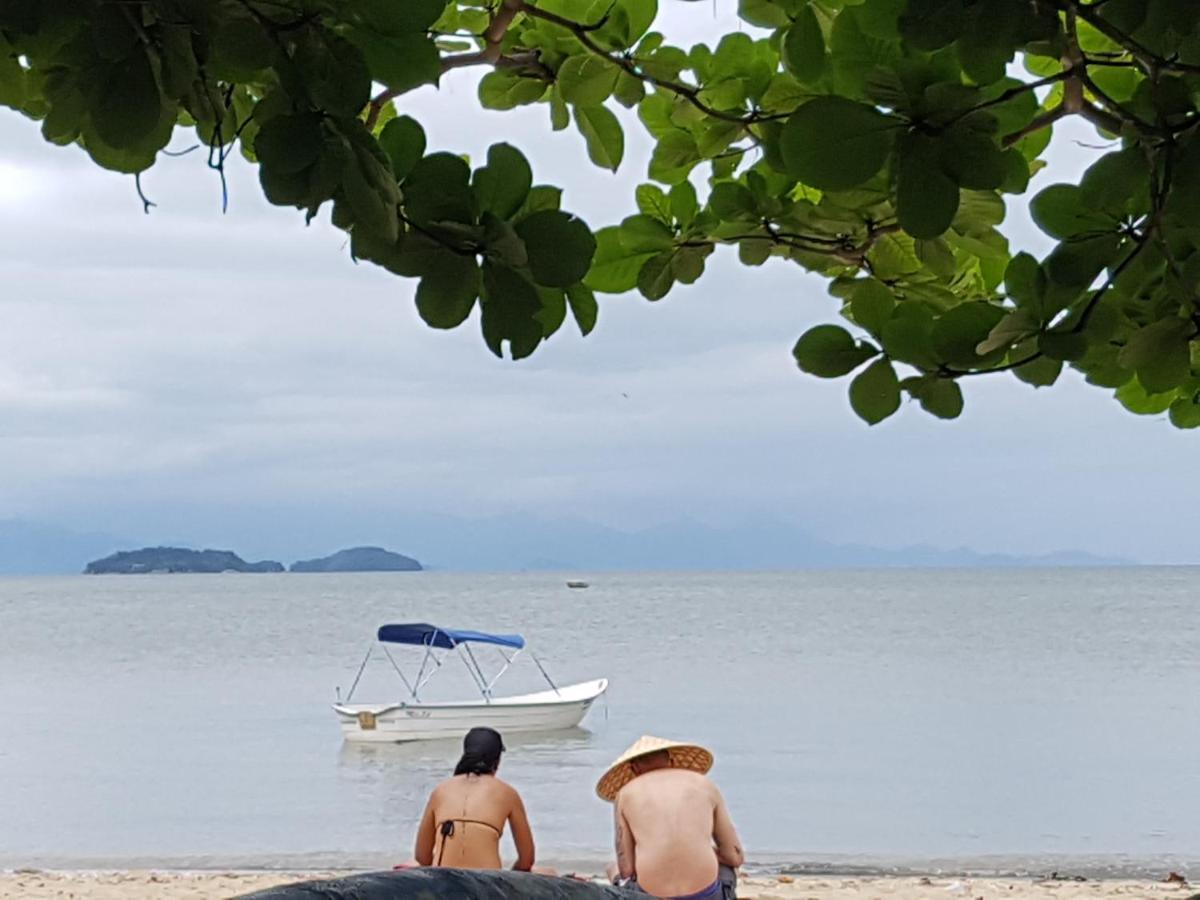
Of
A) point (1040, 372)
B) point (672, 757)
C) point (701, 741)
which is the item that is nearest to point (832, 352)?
point (1040, 372)

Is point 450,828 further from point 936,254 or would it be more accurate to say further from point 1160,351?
point 1160,351

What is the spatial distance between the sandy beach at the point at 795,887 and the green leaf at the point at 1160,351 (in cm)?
835

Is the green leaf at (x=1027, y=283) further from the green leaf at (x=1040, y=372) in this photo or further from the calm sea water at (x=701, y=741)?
the calm sea water at (x=701, y=741)

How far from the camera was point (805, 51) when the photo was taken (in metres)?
0.90

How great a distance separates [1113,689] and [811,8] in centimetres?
3040

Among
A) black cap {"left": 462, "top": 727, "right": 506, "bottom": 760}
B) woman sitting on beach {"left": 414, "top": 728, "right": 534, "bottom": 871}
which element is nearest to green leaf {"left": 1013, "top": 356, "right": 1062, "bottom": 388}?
woman sitting on beach {"left": 414, "top": 728, "right": 534, "bottom": 871}

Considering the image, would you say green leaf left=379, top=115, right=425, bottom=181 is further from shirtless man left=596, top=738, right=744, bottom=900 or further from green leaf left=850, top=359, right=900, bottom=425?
shirtless man left=596, top=738, right=744, bottom=900

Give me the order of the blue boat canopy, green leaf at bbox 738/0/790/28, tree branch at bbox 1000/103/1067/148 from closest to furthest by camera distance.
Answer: tree branch at bbox 1000/103/1067/148
green leaf at bbox 738/0/790/28
the blue boat canopy

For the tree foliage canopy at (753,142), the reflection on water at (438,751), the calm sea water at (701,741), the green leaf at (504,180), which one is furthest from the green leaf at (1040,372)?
the reflection on water at (438,751)

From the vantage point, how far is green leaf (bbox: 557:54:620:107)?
108 cm

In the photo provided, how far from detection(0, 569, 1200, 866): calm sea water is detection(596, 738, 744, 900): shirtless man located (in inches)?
279

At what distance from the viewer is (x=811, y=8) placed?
946 mm

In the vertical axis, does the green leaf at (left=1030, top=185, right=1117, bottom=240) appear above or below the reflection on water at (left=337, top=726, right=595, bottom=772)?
above

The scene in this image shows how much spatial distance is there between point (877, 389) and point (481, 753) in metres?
5.06
